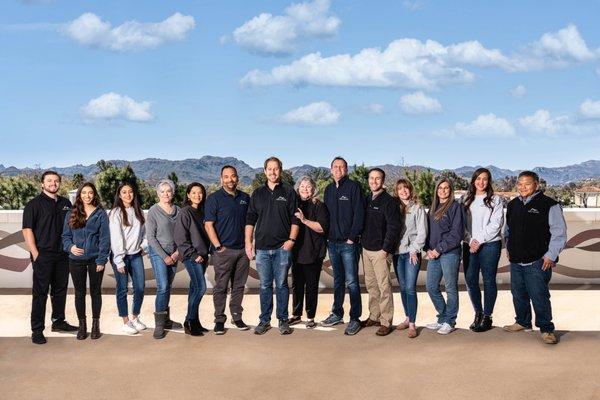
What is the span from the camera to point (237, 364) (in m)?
5.99

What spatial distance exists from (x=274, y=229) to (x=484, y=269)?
225 cm

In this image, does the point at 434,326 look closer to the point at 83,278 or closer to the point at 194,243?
the point at 194,243

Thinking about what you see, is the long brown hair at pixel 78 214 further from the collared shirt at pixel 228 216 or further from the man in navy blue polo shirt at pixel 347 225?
the man in navy blue polo shirt at pixel 347 225

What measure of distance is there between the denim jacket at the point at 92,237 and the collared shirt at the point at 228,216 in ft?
3.44

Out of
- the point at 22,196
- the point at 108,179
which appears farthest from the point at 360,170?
the point at 22,196

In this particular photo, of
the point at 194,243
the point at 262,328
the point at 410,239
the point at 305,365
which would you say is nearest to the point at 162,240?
the point at 194,243

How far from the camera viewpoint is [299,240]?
713cm

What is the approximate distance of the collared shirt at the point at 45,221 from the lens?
6.72 metres

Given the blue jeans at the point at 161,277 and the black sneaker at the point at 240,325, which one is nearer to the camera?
the blue jeans at the point at 161,277

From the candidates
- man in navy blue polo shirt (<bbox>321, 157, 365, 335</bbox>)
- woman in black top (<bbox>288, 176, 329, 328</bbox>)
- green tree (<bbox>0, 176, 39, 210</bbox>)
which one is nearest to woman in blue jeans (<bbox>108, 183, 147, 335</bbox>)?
woman in black top (<bbox>288, 176, 329, 328</bbox>)

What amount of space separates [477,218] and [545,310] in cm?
114

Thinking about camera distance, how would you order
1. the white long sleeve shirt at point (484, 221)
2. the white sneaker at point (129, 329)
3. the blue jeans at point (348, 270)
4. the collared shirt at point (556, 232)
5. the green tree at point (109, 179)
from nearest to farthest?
the collared shirt at point (556, 232), the white long sleeve shirt at point (484, 221), the blue jeans at point (348, 270), the white sneaker at point (129, 329), the green tree at point (109, 179)

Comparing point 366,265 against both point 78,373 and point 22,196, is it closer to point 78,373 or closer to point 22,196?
point 78,373

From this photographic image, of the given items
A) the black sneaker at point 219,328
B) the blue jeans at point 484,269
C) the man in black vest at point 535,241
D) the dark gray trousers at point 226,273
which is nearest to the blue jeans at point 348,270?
the dark gray trousers at point 226,273
